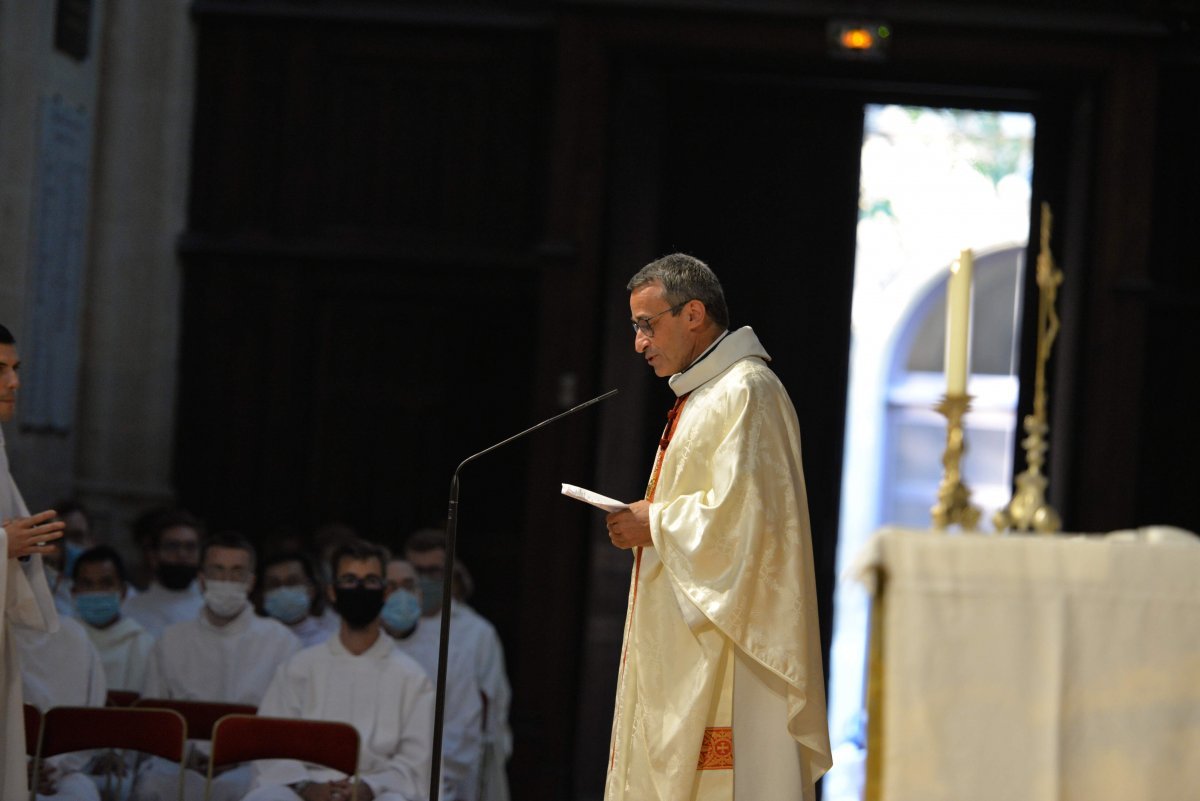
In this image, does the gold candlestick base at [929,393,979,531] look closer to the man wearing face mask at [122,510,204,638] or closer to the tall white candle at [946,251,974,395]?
the tall white candle at [946,251,974,395]

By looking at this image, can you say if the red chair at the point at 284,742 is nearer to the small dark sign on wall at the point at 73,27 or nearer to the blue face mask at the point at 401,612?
the blue face mask at the point at 401,612

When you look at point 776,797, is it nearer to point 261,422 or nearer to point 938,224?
point 261,422

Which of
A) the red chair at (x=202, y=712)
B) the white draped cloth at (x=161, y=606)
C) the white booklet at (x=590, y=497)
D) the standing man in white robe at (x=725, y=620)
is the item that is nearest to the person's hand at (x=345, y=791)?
the red chair at (x=202, y=712)

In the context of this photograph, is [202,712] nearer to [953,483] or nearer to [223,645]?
[223,645]

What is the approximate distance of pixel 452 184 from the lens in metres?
9.36

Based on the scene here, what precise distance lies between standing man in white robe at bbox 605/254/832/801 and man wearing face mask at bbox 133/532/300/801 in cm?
316

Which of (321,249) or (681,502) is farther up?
(321,249)

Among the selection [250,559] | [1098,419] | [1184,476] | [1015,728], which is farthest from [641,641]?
[1184,476]

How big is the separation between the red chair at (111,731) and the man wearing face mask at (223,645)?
1.37 metres

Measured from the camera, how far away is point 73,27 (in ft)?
29.1

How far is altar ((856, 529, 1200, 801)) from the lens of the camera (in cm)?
296

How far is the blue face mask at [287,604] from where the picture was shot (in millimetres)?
7645

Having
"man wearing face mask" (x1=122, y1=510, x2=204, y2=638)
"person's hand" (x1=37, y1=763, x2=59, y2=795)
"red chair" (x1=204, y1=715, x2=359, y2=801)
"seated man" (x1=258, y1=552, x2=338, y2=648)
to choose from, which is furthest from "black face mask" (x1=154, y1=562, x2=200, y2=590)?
"red chair" (x1=204, y1=715, x2=359, y2=801)

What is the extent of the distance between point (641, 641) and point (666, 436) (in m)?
0.62
